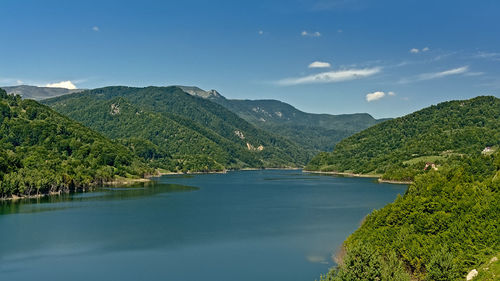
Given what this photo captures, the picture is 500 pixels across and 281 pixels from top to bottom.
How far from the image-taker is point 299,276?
60.3 meters

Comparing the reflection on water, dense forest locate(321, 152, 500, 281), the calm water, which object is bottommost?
the calm water

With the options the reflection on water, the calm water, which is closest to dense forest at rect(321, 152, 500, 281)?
the calm water

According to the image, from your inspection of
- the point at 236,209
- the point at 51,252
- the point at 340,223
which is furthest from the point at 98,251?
the point at 236,209

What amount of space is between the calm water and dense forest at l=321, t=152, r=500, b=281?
39.0ft

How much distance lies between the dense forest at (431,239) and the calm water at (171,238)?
39.0 ft

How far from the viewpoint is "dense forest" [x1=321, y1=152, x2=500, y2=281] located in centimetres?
4369

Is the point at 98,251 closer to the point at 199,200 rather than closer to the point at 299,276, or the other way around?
the point at 299,276

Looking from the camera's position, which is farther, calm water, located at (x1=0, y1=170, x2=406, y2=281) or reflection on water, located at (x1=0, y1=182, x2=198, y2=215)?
reflection on water, located at (x1=0, y1=182, x2=198, y2=215)

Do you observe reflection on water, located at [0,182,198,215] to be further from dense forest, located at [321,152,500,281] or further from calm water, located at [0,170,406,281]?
dense forest, located at [321,152,500,281]

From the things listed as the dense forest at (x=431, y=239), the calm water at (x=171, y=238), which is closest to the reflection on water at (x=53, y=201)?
the calm water at (x=171, y=238)

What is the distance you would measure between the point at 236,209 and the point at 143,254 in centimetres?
6158

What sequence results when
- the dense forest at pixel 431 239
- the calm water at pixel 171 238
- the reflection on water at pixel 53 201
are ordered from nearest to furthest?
1. the dense forest at pixel 431 239
2. the calm water at pixel 171 238
3. the reflection on water at pixel 53 201

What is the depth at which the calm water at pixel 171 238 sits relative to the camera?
208 feet

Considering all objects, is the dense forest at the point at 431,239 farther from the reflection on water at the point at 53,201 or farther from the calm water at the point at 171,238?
the reflection on water at the point at 53,201
